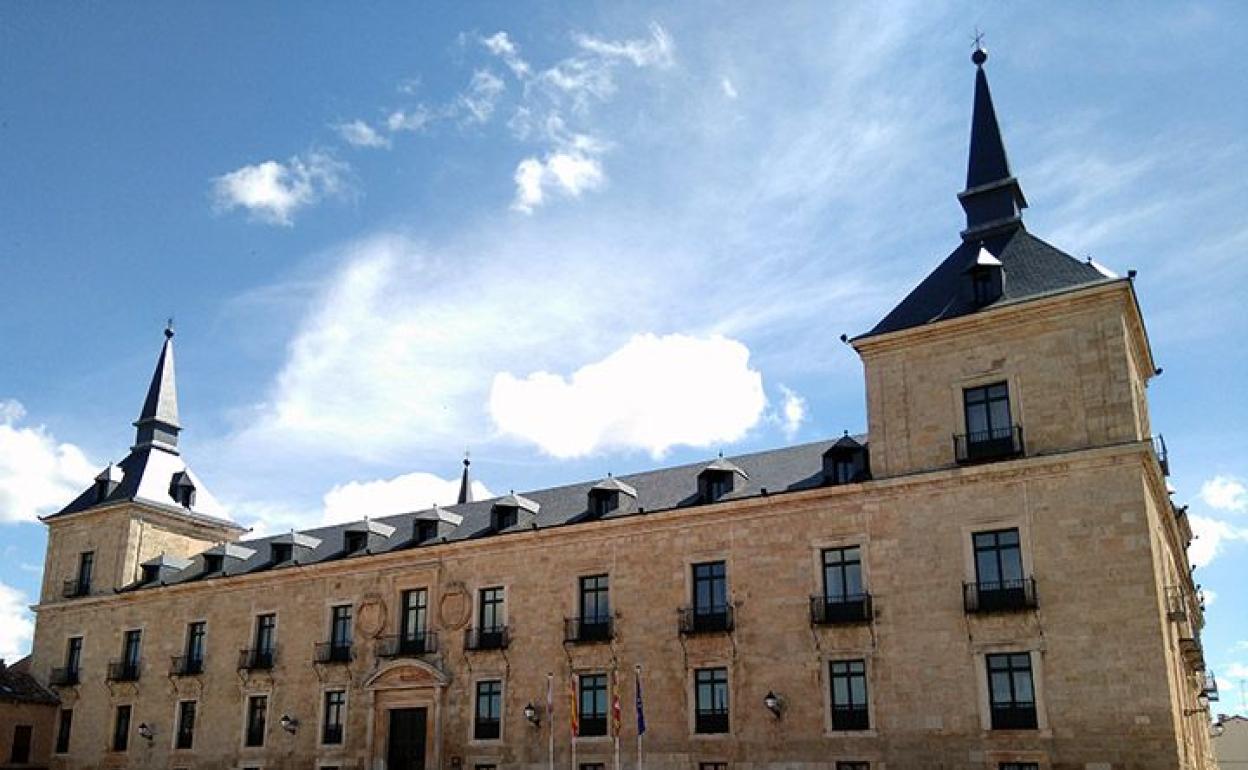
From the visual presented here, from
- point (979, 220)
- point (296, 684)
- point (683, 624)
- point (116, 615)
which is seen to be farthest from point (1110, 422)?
point (116, 615)

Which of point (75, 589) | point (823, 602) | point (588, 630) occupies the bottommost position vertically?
point (588, 630)

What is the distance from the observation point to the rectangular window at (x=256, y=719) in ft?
107

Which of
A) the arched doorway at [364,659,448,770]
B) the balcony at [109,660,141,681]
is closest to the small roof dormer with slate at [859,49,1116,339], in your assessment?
the arched doorway at [364,659,448,770]

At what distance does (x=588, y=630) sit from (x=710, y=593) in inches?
135

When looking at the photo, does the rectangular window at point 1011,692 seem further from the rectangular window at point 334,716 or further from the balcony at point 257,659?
the balcony at point 257,659

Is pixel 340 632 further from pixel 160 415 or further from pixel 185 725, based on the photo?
pixel 160 415

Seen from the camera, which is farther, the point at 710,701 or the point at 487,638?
the point at 487,638

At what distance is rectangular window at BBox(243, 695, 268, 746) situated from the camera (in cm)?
3253

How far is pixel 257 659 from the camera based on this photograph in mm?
33344

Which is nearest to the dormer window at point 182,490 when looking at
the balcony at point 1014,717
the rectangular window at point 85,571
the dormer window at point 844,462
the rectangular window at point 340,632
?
the rectangular window at point 85,571

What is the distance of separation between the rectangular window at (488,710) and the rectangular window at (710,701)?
226 inches

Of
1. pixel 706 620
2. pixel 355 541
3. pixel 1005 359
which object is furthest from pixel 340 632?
pixel 1005 359

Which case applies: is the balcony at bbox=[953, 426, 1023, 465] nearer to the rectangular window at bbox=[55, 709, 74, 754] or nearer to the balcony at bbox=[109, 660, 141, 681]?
the balcony at bbox=[109, 660, 141, 681]

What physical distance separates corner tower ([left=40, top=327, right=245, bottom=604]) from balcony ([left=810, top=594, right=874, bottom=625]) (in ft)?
82.8
